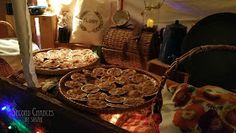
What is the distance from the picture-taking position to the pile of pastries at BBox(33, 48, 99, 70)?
146 cm

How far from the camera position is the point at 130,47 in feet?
7.18

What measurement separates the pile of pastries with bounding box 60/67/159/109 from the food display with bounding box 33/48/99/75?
13 cm

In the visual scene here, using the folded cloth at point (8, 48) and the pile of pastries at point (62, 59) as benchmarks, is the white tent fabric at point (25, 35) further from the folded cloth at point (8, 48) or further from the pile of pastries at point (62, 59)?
the folded cloth at point (8, 48)

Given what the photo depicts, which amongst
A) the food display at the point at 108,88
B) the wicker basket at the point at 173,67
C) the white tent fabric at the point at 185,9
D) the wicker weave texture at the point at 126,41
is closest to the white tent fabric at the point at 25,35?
the food display at the point at 108,88

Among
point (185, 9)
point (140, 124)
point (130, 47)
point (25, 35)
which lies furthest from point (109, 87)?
A: point (185, 9)

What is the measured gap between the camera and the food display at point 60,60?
1394 mm

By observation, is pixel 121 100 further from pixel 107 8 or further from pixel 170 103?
pixel 107 8

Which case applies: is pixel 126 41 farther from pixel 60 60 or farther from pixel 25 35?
pixel 25 35

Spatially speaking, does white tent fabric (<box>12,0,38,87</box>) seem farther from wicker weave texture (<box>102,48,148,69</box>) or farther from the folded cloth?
the folded cloth

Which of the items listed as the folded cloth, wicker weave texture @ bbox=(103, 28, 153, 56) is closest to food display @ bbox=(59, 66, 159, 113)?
wicker weave texture @ bbox=(103, 28, 153, 56)

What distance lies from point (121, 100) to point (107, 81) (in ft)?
0.74

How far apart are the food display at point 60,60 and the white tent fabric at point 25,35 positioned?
0.35 meters

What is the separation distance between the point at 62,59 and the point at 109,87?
1.71ft

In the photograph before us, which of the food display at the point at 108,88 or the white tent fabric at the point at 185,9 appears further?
the white tent fabric at the point at 185,9
